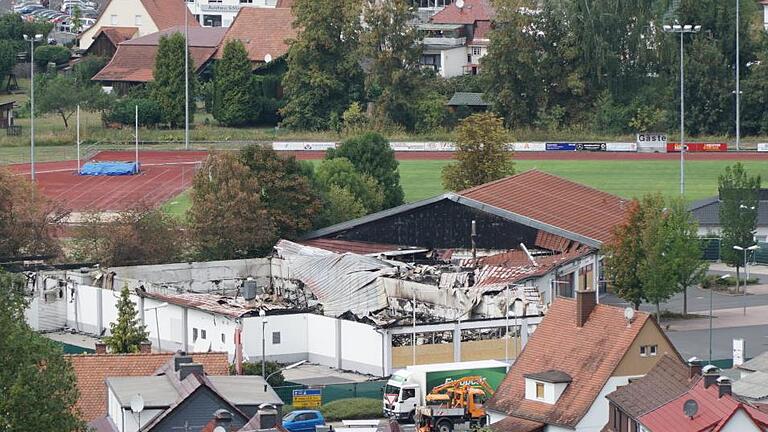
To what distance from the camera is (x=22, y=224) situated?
243 ft

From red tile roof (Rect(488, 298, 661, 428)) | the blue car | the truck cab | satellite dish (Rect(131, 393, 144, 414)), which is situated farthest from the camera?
the truck cab

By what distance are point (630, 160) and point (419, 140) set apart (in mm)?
15694

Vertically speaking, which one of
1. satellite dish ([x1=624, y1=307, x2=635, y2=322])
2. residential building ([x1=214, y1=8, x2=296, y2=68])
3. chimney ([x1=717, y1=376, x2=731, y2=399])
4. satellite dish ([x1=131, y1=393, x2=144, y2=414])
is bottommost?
satellite dish ([x1=131, y1=393, x2=144, y2=414])

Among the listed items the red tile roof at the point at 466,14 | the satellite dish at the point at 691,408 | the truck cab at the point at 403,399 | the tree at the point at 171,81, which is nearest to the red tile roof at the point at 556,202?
the truck cab at the point at 403,399

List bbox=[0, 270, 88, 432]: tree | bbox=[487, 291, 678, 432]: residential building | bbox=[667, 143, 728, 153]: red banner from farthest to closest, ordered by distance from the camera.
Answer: bbox=[667, 143, 728, 153]: red banner, bbox=[487, 291, 678, 432]: residential building, bbox=[0, 270, 88, 432]: tree

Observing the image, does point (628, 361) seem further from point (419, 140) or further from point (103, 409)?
point (419, 140)

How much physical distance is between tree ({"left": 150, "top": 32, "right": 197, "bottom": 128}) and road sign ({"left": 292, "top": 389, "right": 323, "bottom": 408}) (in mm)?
77254

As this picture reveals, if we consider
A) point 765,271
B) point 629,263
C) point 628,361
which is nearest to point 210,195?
point 629,263

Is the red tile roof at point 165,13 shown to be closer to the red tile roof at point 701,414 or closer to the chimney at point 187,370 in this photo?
the chimney at point 187,370

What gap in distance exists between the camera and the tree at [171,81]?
128750 mm

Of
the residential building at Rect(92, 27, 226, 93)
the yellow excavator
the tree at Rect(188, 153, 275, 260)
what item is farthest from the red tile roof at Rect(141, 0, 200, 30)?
the yellow excavator

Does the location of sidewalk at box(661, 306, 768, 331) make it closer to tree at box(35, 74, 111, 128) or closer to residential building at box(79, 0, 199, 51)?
tree at box(35, 74, 111, 128)

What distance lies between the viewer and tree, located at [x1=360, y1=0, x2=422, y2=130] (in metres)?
129

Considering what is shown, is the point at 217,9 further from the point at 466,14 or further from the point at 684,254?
the point at 684,254
